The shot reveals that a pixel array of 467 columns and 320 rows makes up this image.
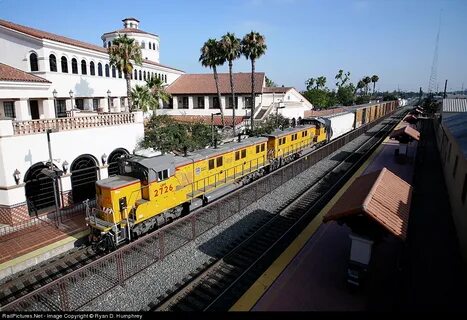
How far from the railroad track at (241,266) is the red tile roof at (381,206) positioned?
4.19m

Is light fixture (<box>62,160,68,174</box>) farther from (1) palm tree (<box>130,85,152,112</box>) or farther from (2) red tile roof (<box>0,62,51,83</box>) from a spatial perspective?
(1) palm tree (<box>130,85,152,112</box>)

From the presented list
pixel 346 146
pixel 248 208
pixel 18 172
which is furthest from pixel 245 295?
pixel 346 146

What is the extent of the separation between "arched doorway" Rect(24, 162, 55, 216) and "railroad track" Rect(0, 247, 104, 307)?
5336 mm

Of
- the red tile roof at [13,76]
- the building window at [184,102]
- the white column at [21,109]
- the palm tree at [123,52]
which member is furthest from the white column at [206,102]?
the white column at [21,109]

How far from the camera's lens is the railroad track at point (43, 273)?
11.1 m

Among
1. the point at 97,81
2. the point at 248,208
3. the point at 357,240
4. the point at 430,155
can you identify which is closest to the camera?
the point at 357,240

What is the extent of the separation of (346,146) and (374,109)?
127 ft

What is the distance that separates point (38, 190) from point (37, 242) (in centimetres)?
442

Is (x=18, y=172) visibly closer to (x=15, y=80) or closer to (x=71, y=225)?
(x=71, y=225)

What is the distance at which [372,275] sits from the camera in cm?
990

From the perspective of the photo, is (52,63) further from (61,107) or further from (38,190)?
(38,190)

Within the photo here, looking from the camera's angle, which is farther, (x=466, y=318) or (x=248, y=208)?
(x=248, y=208)

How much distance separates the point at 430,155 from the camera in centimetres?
2978

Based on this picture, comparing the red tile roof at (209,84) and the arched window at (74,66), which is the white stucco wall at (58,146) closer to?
the arched window at (74,66)
